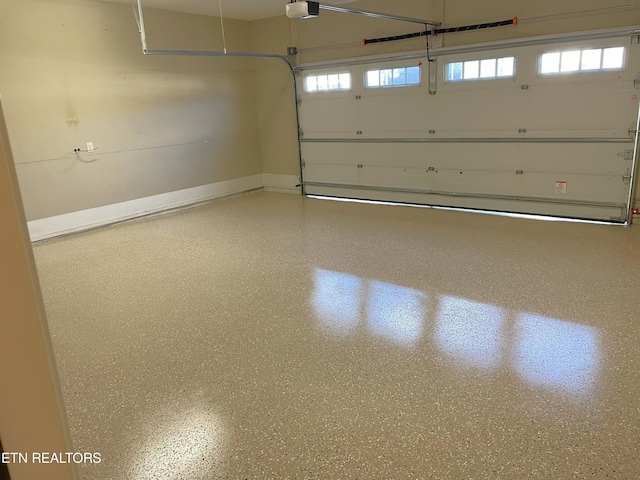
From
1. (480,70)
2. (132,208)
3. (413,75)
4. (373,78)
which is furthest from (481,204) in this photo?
(132,208)

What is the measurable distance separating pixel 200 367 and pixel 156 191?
4645 mm

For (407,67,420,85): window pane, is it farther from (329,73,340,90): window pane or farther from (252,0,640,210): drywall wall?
(329,73,340,90): window pane

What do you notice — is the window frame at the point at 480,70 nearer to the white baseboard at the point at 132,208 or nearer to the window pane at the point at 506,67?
the window pane at the point at 506,67

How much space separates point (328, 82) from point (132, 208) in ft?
11.1

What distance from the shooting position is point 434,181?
6281 millimetres

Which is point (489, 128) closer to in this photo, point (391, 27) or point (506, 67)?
point (506, 67)

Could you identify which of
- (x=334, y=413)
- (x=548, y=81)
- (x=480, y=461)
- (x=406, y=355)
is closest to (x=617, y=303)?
(x=406, y=355)

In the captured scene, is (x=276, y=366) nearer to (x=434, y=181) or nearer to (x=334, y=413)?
(x=334, y=413)

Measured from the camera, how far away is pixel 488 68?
217 inches

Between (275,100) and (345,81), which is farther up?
(345,81)

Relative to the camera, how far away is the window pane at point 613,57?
15.6 ft

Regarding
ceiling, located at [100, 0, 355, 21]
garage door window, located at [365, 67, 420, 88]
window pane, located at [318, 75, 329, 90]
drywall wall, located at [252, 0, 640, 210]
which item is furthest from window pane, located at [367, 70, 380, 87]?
ceiling, located at [100, 0, 355, 21]

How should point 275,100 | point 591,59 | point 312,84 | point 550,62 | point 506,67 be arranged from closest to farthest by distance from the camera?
point 591,59 → point 550,62 → point 506,67 → point 312,84 → point 275,100

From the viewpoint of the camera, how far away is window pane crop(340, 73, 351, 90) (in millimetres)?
6699
